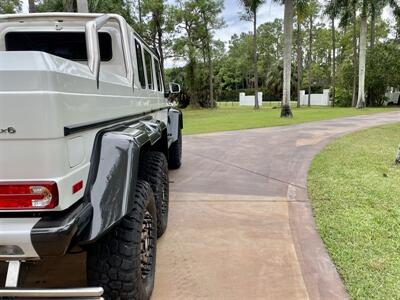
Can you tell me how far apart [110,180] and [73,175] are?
0.26 m

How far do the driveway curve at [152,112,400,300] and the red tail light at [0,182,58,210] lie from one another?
4.50ft

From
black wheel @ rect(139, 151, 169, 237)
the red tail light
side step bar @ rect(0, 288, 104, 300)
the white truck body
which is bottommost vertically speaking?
side step bar @ rect(0, 288, 104, 300)

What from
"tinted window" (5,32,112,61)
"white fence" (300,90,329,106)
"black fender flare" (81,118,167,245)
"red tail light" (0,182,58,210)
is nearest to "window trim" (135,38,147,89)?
"tinted window" (5,32,112,61)

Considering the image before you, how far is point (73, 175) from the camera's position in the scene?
1943 millimetres

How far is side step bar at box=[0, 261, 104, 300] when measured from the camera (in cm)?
186

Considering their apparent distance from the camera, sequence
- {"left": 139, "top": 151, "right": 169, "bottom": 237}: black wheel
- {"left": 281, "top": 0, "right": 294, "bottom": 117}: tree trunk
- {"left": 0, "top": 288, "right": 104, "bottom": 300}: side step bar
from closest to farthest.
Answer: {"left": 0, "top": 288, "right": 104, "bottom": 300}: side step bar < {"left": 139, "top": 151, "right": 169, "bottom": 237}: black wheel < {"left": 281, "top": 0, "right": 294, "bottom": 117}: tree trunk

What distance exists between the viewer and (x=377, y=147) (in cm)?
934

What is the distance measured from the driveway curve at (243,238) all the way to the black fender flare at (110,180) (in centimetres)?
106

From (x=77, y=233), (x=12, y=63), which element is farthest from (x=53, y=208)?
(x=12, y=63)

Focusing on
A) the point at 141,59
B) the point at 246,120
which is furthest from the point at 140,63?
the point at 246,120

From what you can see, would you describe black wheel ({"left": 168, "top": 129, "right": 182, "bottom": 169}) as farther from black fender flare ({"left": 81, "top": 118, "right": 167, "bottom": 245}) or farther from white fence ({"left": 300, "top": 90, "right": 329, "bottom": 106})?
white fence ({"left": 300, "top": 90, "right": 329, "bottom": 106})

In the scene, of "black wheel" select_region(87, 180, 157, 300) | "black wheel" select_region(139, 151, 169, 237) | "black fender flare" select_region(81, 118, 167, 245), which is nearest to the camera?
"black fender flare" select_region(81, 118, 167, 245)

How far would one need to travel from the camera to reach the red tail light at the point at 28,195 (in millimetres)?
1794

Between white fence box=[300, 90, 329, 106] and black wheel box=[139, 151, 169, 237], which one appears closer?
black wheel box=[139, 151, 169, 237]
